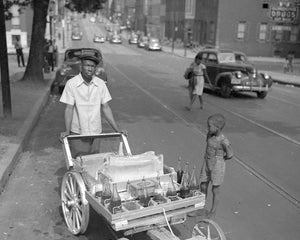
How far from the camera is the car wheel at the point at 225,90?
16.5m

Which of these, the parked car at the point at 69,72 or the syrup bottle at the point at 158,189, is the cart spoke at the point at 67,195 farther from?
the parked car at the point at 69,72

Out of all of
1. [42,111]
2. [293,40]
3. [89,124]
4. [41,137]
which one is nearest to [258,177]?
[89,124]

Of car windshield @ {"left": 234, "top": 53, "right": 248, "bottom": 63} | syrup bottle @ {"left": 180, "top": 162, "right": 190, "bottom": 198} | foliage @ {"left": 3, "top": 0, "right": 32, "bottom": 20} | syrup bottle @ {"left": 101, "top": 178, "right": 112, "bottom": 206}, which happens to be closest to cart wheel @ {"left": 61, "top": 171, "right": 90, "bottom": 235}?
syrup bottle @ {"left": 101, "top": 178, "right": 112, "bottom": 206}

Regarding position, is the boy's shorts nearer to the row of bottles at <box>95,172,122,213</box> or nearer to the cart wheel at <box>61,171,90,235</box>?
the row of bottles at <box>95,172,122,213</box>

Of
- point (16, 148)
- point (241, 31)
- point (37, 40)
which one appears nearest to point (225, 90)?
point (37, 40)

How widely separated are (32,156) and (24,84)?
9.69 metres

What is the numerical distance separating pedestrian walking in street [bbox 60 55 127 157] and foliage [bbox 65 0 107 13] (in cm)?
1588

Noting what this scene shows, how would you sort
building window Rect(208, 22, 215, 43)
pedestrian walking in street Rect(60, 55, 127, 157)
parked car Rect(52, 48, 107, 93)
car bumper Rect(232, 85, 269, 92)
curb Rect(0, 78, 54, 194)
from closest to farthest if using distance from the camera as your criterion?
pedestrian walking in street Rect(60, 55, 127, 157)
curb Rect(0, 78, 54, 194)
parked car Rect(52, 48, 107, 93)
car bumper Rect(232, 85, 269, 92)
building window Rect(208, 22, 215, 43)

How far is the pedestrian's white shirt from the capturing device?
17.3 feet

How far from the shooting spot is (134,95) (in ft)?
53.1

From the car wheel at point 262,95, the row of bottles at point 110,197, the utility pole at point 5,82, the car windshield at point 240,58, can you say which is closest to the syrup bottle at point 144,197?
the row of bottles at point 110,197

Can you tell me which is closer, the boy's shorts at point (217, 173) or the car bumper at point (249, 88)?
the boy's shorts at point (217, 173)

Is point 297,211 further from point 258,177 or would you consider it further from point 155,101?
point 155,101

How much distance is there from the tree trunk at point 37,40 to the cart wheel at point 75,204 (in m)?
13.2
